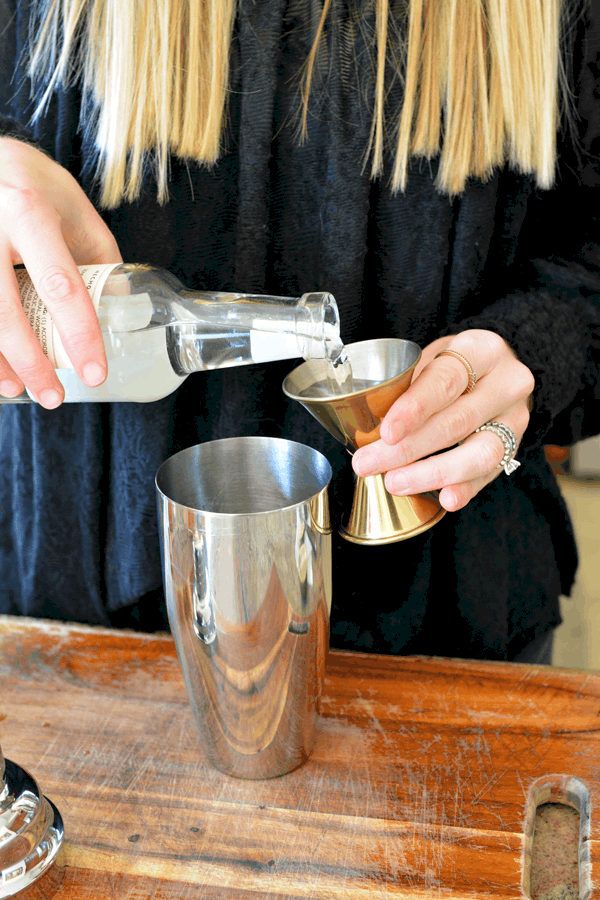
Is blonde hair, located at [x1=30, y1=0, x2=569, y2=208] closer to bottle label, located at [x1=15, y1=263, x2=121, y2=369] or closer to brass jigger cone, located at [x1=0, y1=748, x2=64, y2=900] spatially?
bottle label, located at [x1=15, y1=263, x2=121, y2=369]

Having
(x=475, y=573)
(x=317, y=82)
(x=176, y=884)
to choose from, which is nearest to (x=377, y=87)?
(x=317, y=82)

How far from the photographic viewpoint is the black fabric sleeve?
695 millimetres

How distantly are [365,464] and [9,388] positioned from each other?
246mm

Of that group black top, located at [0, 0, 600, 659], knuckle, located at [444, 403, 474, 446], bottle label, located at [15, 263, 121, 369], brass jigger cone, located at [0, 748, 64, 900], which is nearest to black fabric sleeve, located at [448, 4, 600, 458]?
black top, located at [0, 0, 600, 659]

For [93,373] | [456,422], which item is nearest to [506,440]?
[456,422]

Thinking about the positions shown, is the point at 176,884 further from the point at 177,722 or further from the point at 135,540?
the point at 135,540

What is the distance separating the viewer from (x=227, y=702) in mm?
545

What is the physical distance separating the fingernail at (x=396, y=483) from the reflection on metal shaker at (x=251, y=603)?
0.15ft

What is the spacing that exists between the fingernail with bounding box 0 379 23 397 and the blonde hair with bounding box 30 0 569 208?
0.99 feet

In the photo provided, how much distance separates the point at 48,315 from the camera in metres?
0.48

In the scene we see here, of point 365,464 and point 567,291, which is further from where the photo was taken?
point 567,291

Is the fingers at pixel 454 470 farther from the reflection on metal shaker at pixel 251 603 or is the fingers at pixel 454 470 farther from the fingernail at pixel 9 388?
the fingernail at pixel 9 388

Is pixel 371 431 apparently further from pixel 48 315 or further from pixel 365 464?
pixel 48 315

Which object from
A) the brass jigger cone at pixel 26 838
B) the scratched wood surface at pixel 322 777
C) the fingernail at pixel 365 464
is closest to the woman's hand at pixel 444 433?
the fingernail at pixel 365 464
